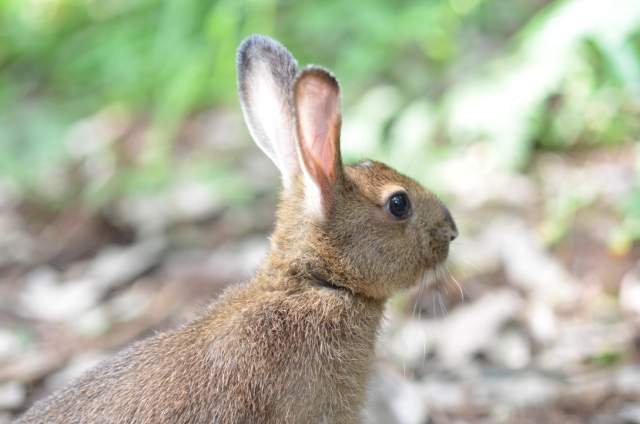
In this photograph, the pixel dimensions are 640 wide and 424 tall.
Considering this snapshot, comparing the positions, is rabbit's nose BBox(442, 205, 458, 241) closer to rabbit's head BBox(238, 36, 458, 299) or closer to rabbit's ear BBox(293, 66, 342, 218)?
rabbit's head BBox(238, 36, 458, 299)

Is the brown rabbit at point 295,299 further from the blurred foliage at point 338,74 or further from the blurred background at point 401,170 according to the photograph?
the blurred foliage at point 338,74

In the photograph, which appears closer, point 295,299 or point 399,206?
point 295,299

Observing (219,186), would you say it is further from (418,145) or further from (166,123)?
(418,145)

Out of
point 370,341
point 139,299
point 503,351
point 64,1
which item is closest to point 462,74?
point 503,351

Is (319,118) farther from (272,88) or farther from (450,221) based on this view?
(450,221)

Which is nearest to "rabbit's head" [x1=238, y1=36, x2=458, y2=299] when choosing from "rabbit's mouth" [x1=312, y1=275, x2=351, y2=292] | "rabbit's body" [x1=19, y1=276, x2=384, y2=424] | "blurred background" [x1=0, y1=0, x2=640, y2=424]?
"rabbit's mouth" [x1=312, y1=275, x2=351, y2=292]

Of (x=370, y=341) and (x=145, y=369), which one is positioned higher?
(x=370, y=341)

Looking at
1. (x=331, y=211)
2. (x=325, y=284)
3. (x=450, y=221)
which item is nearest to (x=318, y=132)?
(x=331, y=211)
